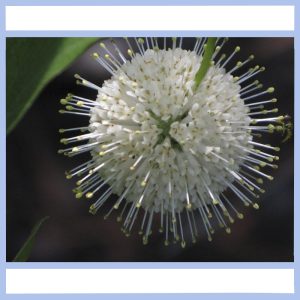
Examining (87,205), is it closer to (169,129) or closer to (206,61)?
(169,129)

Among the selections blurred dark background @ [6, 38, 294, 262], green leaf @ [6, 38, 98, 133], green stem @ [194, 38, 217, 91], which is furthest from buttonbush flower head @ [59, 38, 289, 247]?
blurred dark background @ [6, 38, 294, 262]

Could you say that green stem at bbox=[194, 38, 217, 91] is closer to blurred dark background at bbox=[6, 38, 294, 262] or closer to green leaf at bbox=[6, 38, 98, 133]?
green leaf at bbox=[6, 38, 98, 133]

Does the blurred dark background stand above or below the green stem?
below

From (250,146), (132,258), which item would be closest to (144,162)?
(250,146)

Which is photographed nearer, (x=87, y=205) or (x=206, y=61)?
(x=206, y=61)

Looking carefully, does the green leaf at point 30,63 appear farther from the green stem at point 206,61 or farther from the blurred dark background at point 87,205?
the blurred dark background at point 87,205

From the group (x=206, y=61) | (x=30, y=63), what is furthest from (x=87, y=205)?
(x=206, y=61)
